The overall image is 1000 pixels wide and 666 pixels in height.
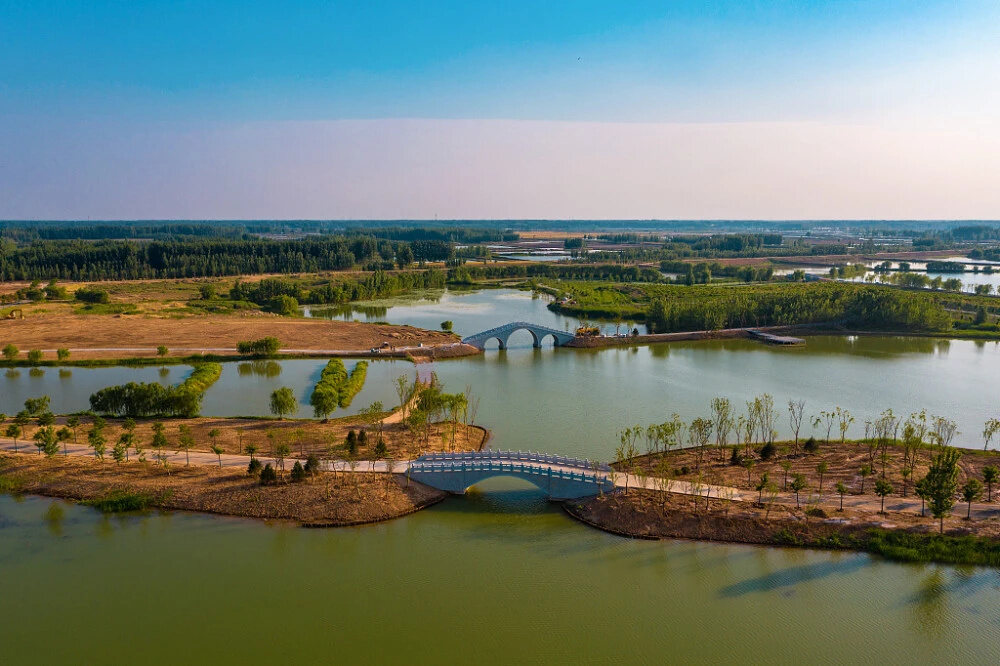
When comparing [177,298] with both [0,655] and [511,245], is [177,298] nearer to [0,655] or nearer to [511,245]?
[0,655]

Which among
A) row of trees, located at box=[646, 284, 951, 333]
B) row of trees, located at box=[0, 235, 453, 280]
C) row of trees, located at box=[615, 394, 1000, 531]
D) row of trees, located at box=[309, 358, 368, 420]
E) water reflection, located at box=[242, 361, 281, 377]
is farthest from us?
row of trees, located at box=[0, 235, 453, 280]

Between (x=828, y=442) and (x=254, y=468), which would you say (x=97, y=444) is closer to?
(x=254, y=468)

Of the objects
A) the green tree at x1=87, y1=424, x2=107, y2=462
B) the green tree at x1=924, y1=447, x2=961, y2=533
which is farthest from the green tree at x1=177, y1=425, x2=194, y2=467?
the green tree at x1=924, y1=447, x2=961, y2=533

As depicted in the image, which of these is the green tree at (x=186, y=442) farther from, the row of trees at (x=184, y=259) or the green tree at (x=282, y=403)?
the row of trees at (x=184, y=259)

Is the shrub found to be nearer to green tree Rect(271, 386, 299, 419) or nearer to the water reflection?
the water reflection

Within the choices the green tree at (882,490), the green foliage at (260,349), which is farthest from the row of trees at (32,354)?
the green tree at (882,490)
